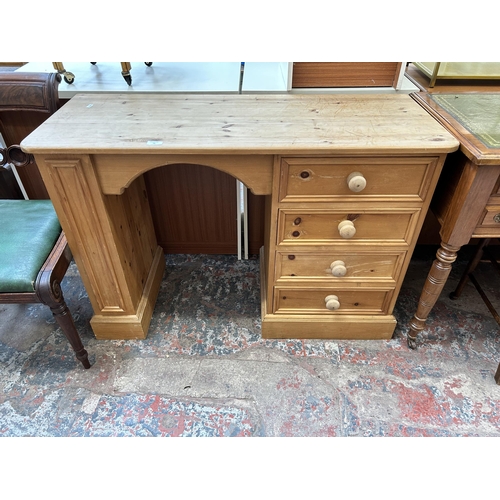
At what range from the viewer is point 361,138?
101cm

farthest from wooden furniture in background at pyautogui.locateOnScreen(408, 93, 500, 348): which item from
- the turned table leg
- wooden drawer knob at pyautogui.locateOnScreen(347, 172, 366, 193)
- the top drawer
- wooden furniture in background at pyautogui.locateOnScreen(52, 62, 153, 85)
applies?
wooden furniture in background at pyautogui.locateOnScreen(52, 62, 153, 85)

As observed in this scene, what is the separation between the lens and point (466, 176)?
1020 mm

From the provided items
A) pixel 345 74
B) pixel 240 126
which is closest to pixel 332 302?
pixel 240 126

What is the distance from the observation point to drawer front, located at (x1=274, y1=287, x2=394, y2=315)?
1365mm

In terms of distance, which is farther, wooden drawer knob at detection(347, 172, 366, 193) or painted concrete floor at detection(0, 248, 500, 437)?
painted concrete floor at detection(0, 248, 500, 437)

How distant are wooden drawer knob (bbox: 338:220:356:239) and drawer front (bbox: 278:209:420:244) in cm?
2

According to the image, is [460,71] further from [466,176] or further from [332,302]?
[332,302]

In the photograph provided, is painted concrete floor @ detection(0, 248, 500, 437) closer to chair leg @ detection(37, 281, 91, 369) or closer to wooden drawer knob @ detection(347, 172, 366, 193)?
chair leg @ detection(37, 281, 91, 369)

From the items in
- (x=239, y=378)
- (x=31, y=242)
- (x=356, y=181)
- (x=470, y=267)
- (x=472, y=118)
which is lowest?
(x=239, y=378)

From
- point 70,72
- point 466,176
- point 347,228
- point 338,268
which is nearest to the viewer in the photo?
point 466,176

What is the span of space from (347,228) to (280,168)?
1.00 ft

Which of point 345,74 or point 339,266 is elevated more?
point 345,74

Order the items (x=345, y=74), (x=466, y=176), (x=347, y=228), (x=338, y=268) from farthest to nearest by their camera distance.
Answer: (x=345, y=74), (x=338, y=268), (x=347, y=228), (x=466, y=176)

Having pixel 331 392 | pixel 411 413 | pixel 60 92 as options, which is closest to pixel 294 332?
pixel 331 392
